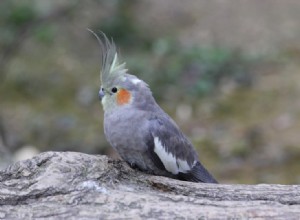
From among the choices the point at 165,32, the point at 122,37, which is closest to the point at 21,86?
the point at 122,37

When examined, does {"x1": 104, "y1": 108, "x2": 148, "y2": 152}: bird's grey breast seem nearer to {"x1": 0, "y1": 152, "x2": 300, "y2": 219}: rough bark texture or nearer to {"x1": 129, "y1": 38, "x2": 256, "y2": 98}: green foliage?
{"x1": 0, "y1": 152, "x2": 300, "y2": 219}: rough bark texture

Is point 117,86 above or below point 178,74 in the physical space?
below

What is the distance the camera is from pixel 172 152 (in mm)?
4504

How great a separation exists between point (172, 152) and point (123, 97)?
433mm

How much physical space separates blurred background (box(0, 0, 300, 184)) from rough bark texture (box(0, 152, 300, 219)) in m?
3.14

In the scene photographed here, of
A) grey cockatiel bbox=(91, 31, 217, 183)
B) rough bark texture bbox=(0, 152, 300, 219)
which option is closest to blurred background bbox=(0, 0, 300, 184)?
grey cockatiel bbox=(91, 31, 217, 183)

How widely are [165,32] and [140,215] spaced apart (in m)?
6.33

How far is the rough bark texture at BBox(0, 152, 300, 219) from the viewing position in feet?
11.8

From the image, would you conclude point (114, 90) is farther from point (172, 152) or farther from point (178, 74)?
point (178, 74)

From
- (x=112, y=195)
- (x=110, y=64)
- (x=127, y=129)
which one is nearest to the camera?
(x=112, y=195)

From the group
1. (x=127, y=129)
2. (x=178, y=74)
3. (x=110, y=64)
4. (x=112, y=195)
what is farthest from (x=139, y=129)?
(x=178, y=74)

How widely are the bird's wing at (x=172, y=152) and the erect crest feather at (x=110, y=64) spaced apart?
0.34 m

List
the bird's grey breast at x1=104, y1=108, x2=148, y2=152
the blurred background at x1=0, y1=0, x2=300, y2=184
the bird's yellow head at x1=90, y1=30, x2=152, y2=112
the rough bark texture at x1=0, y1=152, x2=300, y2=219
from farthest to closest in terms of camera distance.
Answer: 1. the blurred background at x1=0, y1=0, x2=300, y2=184
2. the bird's yellow head at x1=90, y1=30, x2=152, y2=112
3. the bird's grey breast at x1=104, y1=108, x2=148, y2=152
4. the rough bark texture at x1=0, y1=152, x2=300, y2=219

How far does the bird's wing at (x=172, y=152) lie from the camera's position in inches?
174
